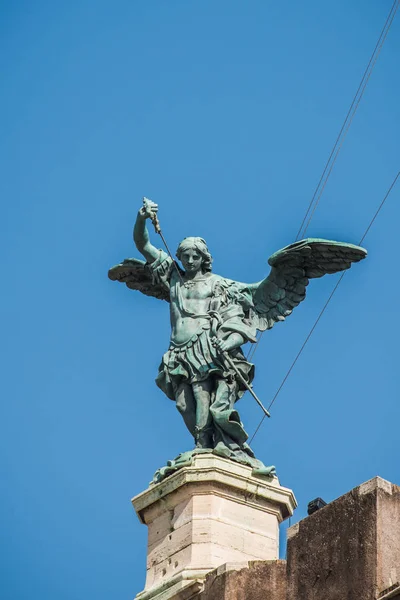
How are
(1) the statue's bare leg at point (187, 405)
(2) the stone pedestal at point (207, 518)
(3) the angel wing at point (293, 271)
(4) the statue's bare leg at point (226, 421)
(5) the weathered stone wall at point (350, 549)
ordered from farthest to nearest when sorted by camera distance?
1. (3) the angel wing at point (293, 271)
2. (1) the statue's bare leg at point (187, 405)
3. (4) the statue's bare leg at point (226, 421)
4. (2) the stone pedestal at point (207, 518)
5. (5) the weathered stone wall at point (350, 549)

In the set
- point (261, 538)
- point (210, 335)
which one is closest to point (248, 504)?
point (261, 538)

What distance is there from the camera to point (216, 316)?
2216cm

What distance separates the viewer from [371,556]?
1523 cm

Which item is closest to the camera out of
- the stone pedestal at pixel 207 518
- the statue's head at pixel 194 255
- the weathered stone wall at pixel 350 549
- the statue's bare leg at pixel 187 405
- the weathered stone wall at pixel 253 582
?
the weathered stone wall at pixel 350 549

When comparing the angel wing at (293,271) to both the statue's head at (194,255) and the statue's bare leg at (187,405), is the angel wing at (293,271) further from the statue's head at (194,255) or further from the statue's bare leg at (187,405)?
the statue's bare leg at (187,405)

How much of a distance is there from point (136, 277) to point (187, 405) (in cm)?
237

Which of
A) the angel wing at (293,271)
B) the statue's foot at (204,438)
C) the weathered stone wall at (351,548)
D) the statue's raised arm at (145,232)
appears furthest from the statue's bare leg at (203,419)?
the weathered stone wall at (351,548)

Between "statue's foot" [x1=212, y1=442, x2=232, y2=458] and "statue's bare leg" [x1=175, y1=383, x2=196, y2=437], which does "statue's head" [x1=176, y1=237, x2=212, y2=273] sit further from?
"statue's foot" [x1=212, y1=442, x2=232, y2=458]

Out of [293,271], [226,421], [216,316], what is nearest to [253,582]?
[226,421]

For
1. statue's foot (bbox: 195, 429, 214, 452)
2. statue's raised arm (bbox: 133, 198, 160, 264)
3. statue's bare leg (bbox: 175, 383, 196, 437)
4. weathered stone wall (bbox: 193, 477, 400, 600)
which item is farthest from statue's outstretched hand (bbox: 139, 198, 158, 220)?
weathered stone wall (bbox: 193, 477, 400, 600)

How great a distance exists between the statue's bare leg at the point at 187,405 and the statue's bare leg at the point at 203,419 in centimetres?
11

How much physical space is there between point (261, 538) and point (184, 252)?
382cm

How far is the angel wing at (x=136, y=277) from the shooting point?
23219 millimetres

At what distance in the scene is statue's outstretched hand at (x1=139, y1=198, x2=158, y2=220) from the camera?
22531mm
